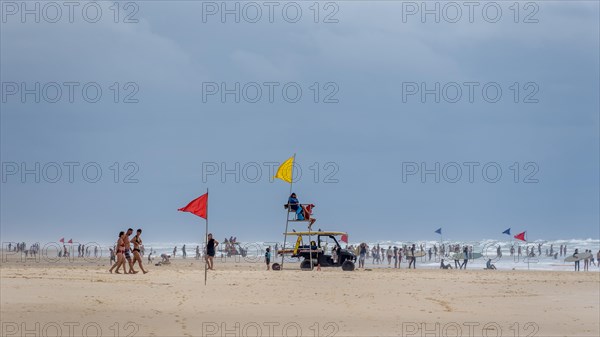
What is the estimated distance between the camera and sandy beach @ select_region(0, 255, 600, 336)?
17.3 m

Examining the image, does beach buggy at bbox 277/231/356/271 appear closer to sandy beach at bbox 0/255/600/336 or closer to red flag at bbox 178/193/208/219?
sandy beach at bbox 0/255/600/336

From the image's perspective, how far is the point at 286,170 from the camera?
3750 centimetres

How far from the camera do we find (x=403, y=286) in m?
29.2

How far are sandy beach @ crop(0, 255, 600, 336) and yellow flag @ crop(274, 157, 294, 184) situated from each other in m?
7.69

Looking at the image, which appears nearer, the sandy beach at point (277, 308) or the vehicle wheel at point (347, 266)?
the sandy beach at point (277, 308)

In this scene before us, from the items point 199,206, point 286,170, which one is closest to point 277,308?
point 199,206

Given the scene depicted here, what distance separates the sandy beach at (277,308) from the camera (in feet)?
56.7

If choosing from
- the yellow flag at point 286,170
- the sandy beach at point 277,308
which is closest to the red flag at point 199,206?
the sandy beach at point 277,308

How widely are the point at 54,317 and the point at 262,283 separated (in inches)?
450

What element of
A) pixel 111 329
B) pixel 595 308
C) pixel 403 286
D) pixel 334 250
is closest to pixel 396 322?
pixel 111 329

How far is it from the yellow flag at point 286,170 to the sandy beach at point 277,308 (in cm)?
769

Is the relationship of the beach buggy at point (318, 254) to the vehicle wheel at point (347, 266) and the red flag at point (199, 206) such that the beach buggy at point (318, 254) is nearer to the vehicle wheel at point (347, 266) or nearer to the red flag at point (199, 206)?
the vehicle wheel at point (347, 266)

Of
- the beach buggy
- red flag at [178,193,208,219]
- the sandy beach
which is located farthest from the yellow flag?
red flag at [178,193,208,219]

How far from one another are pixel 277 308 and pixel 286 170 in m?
16.8
